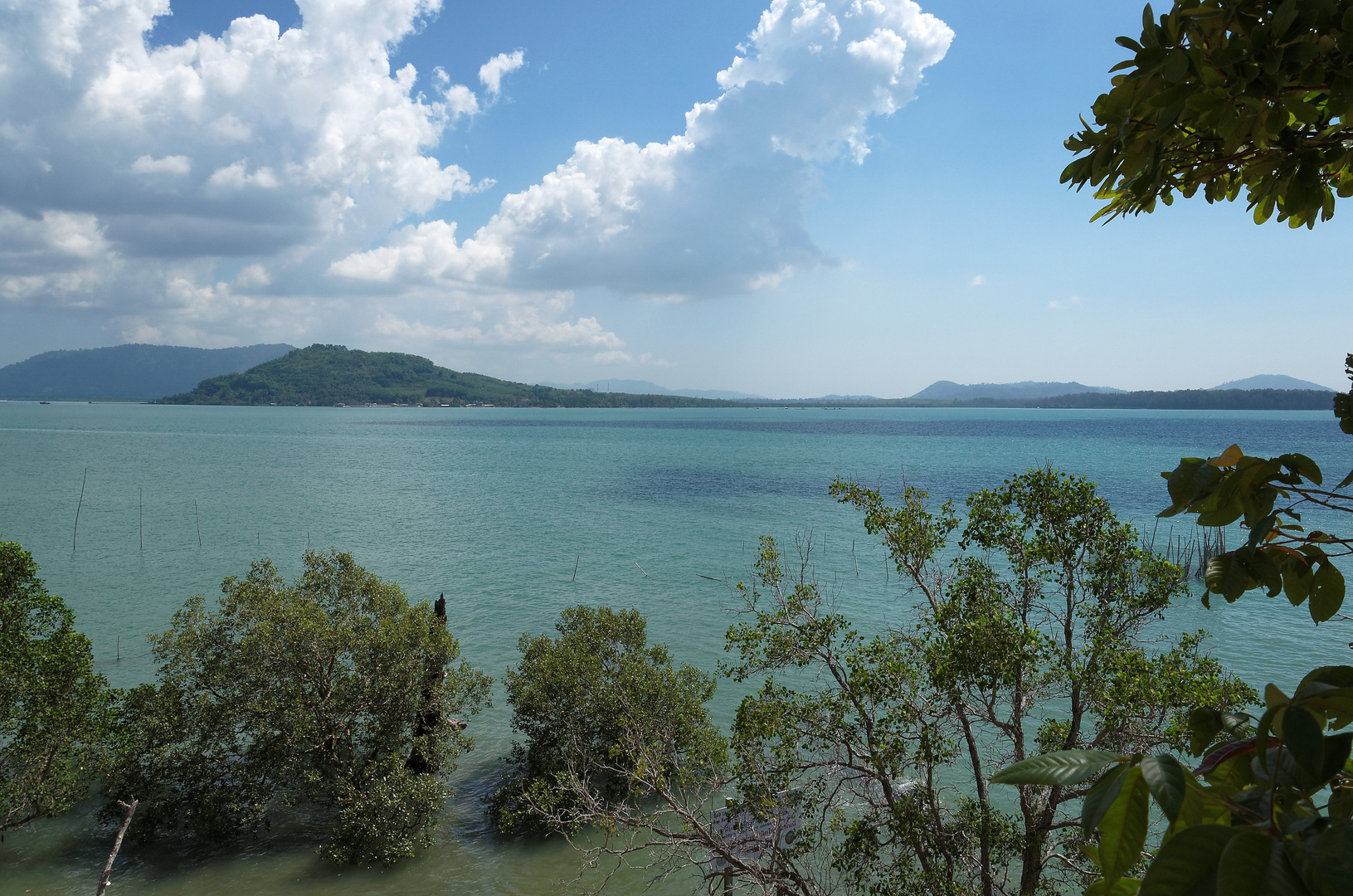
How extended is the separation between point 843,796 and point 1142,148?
18.2 meters

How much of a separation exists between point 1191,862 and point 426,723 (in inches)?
685

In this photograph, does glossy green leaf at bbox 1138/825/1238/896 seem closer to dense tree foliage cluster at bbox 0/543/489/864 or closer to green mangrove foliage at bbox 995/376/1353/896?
green mangrove foliage at bbox 995/376/1353/896

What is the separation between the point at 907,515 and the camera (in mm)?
10586

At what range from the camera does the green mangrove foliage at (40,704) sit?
13.7 m

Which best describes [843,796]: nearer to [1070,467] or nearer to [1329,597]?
[1329,597]

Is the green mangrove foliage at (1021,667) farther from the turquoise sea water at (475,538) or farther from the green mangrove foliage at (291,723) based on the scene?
the turquoise sea water at (475,538)

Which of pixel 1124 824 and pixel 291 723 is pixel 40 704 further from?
pixel 1124 824

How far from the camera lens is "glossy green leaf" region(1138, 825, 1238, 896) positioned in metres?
1.11

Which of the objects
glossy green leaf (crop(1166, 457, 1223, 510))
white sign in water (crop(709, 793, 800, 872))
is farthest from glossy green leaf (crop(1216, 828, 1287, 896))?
white sign in water (crop(709, 793, 800, 872))

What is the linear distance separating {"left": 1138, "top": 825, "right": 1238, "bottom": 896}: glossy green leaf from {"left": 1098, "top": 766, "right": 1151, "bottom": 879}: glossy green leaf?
6.6 inches

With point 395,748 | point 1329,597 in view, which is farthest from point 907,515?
point 395,748

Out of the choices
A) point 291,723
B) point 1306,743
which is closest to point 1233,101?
point 1306,743

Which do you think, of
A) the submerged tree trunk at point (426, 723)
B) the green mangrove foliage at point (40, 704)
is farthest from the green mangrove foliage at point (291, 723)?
the green mangrove foliage at point (40, 704)

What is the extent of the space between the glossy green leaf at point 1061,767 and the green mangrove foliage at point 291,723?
16.1 meters
